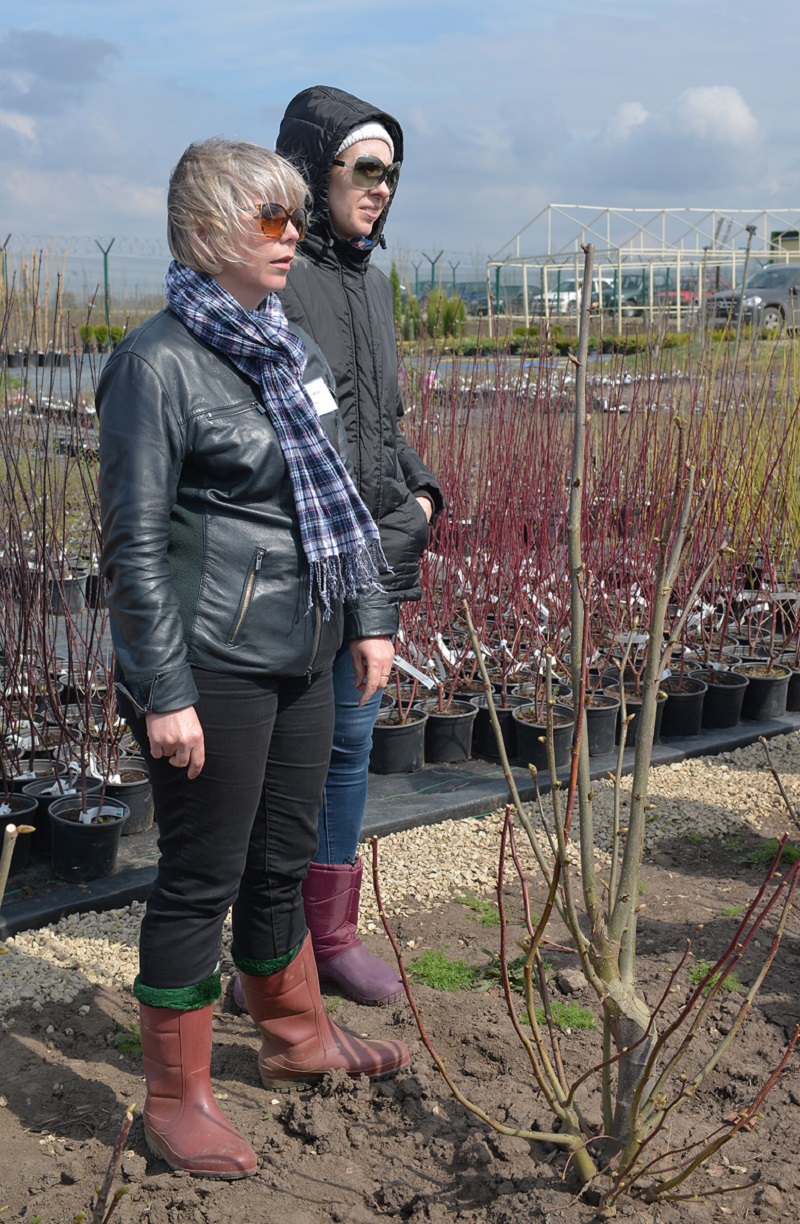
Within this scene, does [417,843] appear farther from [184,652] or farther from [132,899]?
[184,652]

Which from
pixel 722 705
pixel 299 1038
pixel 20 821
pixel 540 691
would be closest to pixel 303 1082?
pixel 299 1038

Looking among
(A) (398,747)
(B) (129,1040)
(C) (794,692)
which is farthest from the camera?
(C) (794,692)

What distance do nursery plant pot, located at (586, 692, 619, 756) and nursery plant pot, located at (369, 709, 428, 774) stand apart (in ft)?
2.03

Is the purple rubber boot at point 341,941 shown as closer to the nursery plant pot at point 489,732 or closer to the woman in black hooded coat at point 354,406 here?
the woman in black hooded coat at point 354,406

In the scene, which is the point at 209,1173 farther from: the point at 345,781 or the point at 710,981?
the point at 710,981

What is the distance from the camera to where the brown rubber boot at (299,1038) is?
80.6 inches

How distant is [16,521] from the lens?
331 cm

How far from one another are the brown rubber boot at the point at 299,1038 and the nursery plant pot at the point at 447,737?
1895mm

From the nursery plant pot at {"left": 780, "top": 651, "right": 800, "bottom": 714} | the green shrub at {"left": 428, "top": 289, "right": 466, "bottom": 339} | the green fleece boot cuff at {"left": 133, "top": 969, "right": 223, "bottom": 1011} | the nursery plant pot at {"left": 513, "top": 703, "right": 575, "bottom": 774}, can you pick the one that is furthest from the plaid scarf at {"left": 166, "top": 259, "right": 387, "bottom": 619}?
the nursery plant pot at {"left": 780, "top": 651, "right": 800, "bottom": 714}

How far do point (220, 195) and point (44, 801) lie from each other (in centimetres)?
203

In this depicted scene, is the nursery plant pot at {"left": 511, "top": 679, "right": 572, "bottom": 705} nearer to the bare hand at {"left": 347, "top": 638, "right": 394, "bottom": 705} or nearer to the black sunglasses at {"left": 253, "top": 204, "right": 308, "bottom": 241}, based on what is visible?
the bare hand at {"left": 347, "top": 638, "right": 394, "bottom": 705}

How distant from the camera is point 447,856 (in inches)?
128

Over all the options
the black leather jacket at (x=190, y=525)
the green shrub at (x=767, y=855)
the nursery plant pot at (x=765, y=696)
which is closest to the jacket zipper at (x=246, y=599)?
the black leather jacket at (x=190, y=525)

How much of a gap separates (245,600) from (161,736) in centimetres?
24
